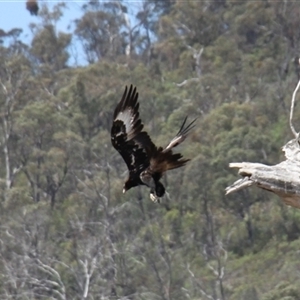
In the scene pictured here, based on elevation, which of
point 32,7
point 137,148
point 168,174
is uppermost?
point 32,7

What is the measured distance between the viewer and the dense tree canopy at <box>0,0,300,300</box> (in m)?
25.4

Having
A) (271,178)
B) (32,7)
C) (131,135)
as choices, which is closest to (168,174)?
(32,7)

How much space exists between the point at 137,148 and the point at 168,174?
21651 millimetres

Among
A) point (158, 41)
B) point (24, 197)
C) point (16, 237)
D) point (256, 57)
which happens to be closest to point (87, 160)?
point (24, 197)

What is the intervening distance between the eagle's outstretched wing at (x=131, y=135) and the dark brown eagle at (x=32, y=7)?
118ft

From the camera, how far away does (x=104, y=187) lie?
→ 2842 cm

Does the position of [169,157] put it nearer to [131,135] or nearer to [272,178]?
[131,135]

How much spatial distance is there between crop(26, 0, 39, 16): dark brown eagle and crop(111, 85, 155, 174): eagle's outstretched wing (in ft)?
118

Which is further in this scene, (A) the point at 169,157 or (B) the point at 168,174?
(B) the point at 168,174

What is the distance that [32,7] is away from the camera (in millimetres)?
43906

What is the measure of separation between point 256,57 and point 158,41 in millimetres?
6302

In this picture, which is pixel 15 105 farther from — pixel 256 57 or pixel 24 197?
pixel 256 57

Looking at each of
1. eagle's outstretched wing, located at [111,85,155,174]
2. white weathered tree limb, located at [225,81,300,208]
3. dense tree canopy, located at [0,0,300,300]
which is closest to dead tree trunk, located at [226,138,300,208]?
white weathered tree limb, located at [225,81,300,208]

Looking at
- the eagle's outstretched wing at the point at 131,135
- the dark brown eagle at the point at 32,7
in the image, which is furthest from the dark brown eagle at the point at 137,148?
the dark brown eagle at the point at 32,7
